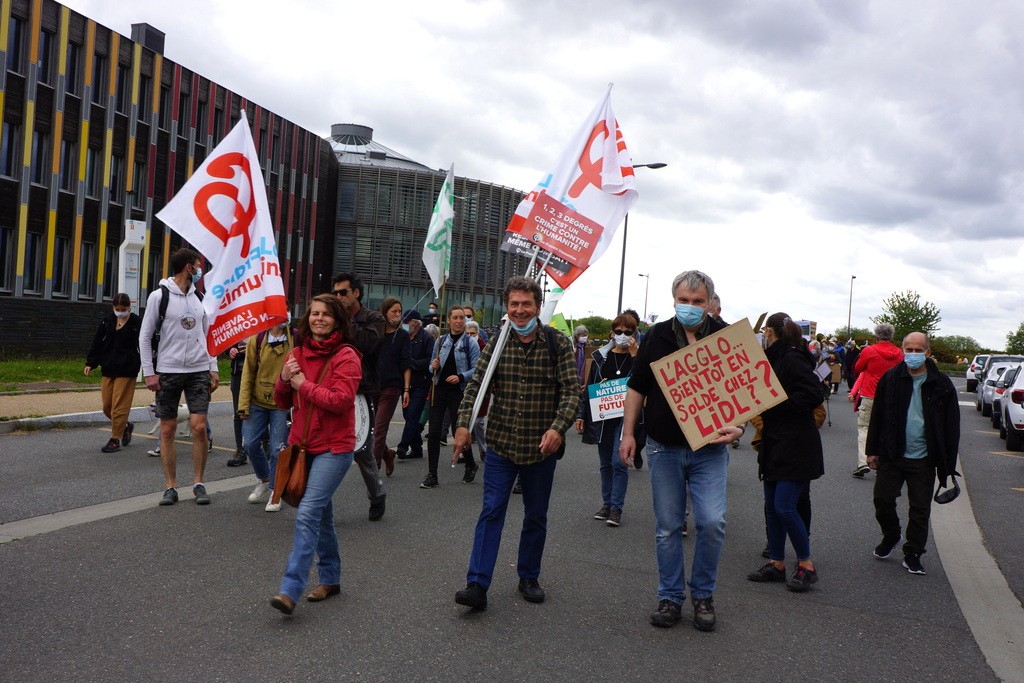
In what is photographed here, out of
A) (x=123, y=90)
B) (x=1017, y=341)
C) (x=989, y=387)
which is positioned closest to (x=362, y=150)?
(x=123, y=90)

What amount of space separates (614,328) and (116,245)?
28.2 metres

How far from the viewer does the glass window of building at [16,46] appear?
27.0 m

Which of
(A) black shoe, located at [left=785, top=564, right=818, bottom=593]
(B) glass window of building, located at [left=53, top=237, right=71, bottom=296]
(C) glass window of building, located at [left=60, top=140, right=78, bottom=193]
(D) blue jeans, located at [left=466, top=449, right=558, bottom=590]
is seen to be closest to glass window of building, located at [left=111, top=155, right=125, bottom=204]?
(C) glass window of building, located at [left=60, top=140, right=78, bottom=193]

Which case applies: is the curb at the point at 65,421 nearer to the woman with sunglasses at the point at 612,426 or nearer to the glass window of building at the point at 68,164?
the woman with sunglasses at the point at 612,426

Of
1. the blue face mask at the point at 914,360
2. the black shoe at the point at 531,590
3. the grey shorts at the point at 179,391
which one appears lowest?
the black shoe at the point at 531,590

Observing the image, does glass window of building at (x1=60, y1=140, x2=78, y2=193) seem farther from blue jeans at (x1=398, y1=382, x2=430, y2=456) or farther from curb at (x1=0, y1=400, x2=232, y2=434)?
blue jeans at (x1=398, y1=382, x2=430, y2=456)

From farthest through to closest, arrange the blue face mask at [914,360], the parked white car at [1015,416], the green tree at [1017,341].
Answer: the green tree at [1017,341] < the parked white car at [1015,416] < the blue face mask at [914,360]

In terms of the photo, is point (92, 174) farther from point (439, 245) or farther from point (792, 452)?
point (792, 452)

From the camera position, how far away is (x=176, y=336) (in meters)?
7.38

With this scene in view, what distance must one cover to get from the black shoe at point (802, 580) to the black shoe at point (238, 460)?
6128mm

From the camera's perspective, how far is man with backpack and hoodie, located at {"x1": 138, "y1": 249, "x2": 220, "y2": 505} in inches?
287

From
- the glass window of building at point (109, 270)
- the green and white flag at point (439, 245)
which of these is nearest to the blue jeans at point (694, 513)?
the green and white flag at point (439, 245)

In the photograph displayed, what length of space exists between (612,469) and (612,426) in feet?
1.24

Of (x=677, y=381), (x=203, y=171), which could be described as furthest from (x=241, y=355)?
(x=677, y=381)
